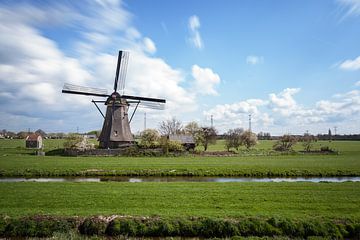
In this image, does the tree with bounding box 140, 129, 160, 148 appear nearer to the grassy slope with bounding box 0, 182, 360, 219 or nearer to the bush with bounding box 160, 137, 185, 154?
the bush with bounding box 160, 137, 185, 154

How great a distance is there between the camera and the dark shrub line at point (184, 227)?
11062 mm

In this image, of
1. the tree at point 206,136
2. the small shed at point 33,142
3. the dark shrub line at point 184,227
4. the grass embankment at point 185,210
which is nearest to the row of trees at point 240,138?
the tree at point 206,136

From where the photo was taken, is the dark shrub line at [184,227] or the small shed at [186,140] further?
the small shed at [186,140]

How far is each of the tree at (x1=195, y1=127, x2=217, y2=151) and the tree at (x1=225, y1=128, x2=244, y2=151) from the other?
11.4 ft

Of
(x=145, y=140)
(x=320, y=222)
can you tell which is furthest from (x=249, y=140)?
(x=320, y=222)

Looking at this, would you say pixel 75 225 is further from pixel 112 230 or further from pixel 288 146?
pixel 288 146

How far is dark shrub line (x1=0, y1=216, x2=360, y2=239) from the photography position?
11.1 metres

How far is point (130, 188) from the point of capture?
18.4 metres

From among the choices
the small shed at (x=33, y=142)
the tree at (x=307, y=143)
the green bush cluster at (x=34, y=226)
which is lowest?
the green bush cluster at (x=34, y=226)

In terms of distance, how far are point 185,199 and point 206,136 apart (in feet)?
171

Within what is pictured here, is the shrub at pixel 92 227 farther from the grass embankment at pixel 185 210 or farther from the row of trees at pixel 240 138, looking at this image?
the row of trees at pixel 240 138

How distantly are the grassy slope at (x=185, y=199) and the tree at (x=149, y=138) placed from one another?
31151 millimetres

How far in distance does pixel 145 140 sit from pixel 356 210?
139 ft

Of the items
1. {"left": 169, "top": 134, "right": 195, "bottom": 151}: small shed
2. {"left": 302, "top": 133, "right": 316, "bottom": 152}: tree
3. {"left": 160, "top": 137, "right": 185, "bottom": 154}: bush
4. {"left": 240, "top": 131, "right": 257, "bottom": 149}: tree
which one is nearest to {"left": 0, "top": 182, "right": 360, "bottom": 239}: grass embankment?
{"left": 160, "top": 137, "right": 185, "bottom": 154}: bush
